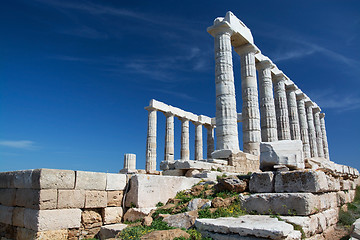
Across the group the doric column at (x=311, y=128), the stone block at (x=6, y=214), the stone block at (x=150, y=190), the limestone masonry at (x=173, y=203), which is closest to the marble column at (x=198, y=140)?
the doric column at (x=311, y=128)

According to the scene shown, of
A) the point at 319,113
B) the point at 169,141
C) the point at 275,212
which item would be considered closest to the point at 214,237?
the point at 275,212

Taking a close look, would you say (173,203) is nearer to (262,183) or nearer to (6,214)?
(262,183)

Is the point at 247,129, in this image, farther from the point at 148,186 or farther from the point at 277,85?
the point at 148,186

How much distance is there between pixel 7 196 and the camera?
795 cm

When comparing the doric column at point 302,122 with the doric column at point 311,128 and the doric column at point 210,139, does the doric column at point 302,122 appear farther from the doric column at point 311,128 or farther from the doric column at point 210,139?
the doric column at point 210,139

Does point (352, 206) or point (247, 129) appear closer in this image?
point (352, 206)

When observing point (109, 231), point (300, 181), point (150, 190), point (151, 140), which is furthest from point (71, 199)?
point (151, 140)

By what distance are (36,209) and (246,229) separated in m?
4.91

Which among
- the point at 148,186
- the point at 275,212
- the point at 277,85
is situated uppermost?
the point at 277,85

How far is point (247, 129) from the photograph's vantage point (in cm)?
1883

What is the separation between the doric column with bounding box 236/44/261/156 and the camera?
18484 mm

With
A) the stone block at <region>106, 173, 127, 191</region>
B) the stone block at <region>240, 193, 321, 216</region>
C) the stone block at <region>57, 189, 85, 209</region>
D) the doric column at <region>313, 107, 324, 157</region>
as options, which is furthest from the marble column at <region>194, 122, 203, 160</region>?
the stone block at <region>240, 193, 321, 216</region>

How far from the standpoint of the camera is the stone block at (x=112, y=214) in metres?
7.66

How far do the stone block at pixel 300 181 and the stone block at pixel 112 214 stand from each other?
443 centimetres
